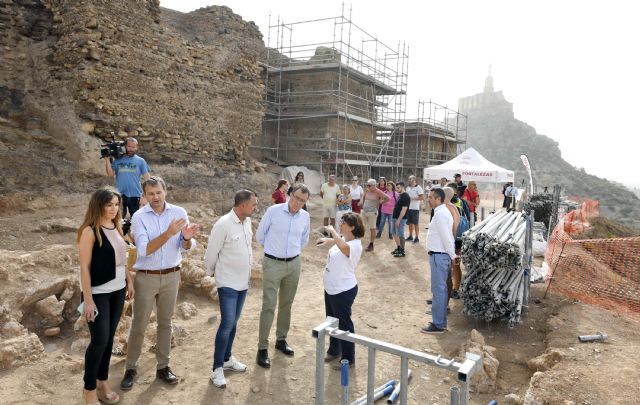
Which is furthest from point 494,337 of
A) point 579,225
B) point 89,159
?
point 579,225

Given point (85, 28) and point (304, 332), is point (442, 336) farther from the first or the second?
point (85, 28)

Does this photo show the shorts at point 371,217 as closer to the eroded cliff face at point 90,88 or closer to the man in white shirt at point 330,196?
the man in white shirt at point 330,196

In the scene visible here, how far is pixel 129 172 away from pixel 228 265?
343 centimetres

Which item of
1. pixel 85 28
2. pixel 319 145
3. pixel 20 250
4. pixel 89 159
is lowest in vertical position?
pixel 20 250

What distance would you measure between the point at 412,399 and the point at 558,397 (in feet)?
3.97

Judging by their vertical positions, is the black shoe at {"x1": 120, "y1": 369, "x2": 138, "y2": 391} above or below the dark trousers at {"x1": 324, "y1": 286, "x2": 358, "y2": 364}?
below

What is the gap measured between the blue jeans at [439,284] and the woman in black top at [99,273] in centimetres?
362

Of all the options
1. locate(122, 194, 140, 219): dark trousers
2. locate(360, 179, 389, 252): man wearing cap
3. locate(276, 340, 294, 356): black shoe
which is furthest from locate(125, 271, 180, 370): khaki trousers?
locate(360, 179, 389, 252): man wearing cap

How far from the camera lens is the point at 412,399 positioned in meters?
3.71

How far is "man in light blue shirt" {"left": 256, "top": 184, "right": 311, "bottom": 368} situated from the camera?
13.5 ft

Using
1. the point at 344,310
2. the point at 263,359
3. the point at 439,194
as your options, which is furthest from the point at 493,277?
the point at 263,359

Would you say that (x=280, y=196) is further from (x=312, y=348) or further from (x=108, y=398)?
(x=108, y=398)

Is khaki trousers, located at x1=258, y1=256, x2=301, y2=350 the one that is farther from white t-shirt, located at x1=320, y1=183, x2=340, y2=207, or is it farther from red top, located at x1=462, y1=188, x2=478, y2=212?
red top, located at x1=462, y1=188, x2=478, y2=212

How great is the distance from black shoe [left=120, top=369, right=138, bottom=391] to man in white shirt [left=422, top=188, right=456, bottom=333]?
3415mm
